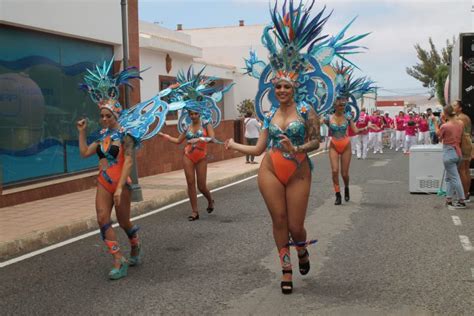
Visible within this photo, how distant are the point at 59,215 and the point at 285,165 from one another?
213 inches

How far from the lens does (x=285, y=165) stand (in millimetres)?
5488

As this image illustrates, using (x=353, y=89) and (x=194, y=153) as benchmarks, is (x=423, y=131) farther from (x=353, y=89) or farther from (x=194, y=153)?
(x=194, y=153)

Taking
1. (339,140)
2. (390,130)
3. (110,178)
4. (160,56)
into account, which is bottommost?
(390,130)

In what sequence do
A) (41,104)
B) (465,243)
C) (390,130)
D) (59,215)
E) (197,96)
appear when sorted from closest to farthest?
(465,243)
(197,96)
(59,215)
(41,104)
(390,130)

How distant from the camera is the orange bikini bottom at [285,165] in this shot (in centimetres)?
549

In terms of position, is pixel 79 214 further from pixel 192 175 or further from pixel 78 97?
pixel 78 97

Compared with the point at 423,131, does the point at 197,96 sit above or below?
above

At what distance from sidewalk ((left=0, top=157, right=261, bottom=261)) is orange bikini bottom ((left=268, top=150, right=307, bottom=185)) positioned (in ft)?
12.8

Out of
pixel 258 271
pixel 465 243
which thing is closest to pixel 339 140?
pixel 465 243

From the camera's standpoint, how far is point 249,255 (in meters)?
7.05

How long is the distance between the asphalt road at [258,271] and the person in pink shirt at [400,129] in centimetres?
1703

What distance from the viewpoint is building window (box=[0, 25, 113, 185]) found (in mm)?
11000

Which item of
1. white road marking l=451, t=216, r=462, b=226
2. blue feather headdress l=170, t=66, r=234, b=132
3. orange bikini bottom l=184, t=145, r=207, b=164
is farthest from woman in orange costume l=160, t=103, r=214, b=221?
white road marking l=451, t=216, r=462, b=226

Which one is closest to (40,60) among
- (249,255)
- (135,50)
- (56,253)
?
(135,50)
